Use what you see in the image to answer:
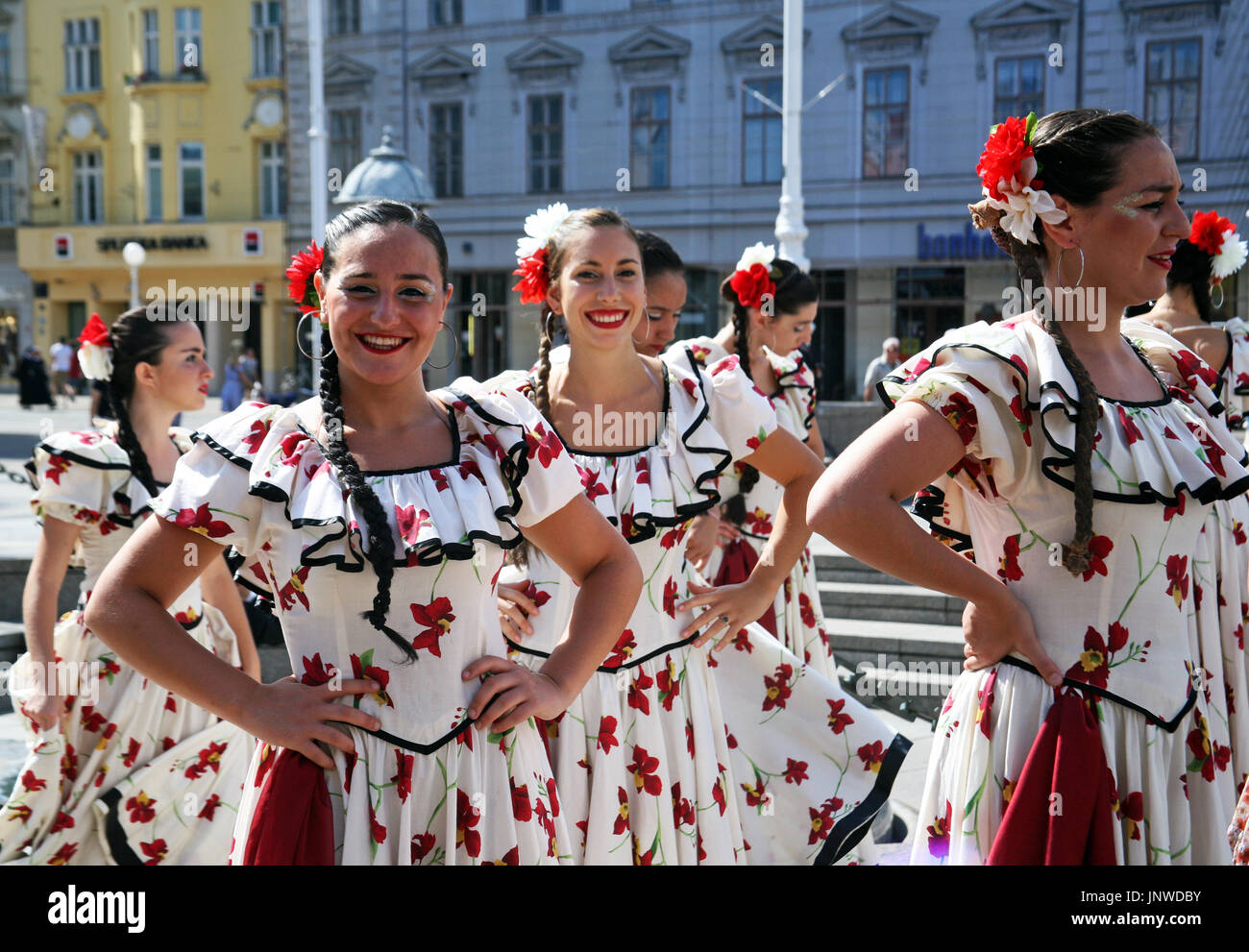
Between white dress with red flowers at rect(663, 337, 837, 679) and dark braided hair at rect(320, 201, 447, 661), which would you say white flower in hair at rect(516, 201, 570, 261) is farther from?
dark braided hair at rect(320, 201, 447, 661)

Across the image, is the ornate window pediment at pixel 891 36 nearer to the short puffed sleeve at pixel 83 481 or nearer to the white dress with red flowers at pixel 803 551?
the white dress with red flowers at pixel 803 551

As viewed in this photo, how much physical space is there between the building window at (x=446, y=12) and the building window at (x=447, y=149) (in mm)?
1689

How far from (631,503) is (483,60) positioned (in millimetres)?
24947

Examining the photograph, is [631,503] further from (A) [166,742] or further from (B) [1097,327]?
(A) [166,742]

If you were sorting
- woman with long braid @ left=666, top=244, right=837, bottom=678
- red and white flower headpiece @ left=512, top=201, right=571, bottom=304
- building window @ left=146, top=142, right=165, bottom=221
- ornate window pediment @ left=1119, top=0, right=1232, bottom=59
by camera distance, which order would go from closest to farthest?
red and white flower headpiece @ left=512, top=201, right=571, bottom=304 → woman with long braid @ left=666, top=244, right=837, bottom=678 → ornate window pediment @ left=1119, top=0, right=1232, bottom=59 → building window @ left=146, top=142, right=165, bottom=221

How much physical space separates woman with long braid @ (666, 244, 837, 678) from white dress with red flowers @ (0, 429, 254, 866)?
180cm

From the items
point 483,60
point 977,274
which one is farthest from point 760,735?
point 483,60

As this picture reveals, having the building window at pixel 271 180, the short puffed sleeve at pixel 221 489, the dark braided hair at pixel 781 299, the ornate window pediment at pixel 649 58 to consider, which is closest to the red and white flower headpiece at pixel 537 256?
the short puffed sleeve at pixel 221 489

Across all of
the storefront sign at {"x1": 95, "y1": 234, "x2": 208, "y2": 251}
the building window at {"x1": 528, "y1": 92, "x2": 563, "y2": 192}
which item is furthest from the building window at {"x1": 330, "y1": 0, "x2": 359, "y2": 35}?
the storefront sign at {"x1": 95, "y1": 234, "x2": 208, "y2": 251}

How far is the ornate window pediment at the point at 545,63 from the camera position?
25875 millimetres

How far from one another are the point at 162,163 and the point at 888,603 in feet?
96.6

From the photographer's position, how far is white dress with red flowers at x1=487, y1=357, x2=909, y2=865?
308cm

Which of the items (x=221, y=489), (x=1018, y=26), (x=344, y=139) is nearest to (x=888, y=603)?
(x=221, y=489)

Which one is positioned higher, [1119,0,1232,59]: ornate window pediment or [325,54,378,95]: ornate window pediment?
[325,54,378,95]: ornate window pediment
